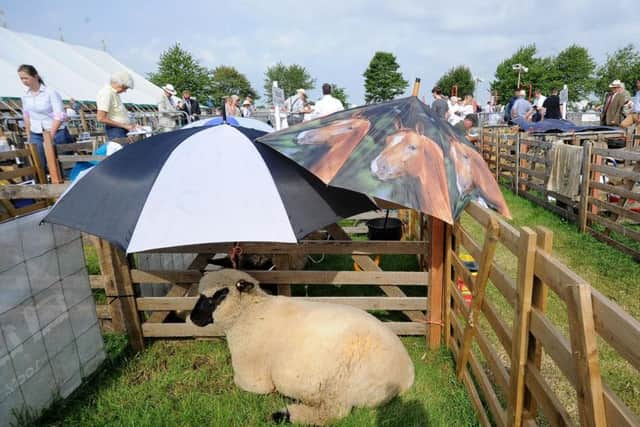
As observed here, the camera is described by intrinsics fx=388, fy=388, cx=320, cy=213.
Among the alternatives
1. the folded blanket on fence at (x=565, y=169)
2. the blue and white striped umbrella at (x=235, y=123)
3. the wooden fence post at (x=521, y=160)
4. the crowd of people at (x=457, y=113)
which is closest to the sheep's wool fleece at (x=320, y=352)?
the blue and white striped umbrella at (x=235, y=123)

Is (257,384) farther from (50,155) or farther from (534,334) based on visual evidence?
(50,155)

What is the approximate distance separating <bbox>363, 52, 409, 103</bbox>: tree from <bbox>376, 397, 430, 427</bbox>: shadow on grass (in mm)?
100054

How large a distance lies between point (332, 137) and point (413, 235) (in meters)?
3.52

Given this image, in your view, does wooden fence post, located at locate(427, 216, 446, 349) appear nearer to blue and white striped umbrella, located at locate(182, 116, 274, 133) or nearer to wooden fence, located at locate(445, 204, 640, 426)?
wooden fence, located at locate(445, 204, 640, 426)

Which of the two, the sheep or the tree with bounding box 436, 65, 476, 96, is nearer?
the sheep

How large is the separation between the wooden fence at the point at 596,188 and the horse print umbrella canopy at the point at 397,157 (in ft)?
14.5

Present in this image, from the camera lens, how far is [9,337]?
2.68 meters

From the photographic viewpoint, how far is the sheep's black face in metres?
2.81

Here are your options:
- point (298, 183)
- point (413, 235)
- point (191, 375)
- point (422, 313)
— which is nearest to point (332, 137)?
point (298, 183)

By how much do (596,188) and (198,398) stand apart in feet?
22.9

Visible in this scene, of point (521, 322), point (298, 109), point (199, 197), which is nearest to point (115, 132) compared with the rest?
point (199, 197)

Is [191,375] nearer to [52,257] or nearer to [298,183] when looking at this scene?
[52,257]

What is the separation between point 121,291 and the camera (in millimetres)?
3699

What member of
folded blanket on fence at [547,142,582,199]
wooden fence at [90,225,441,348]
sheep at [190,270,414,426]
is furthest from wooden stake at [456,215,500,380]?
folded blanket on fence at [547,142,582,199]
